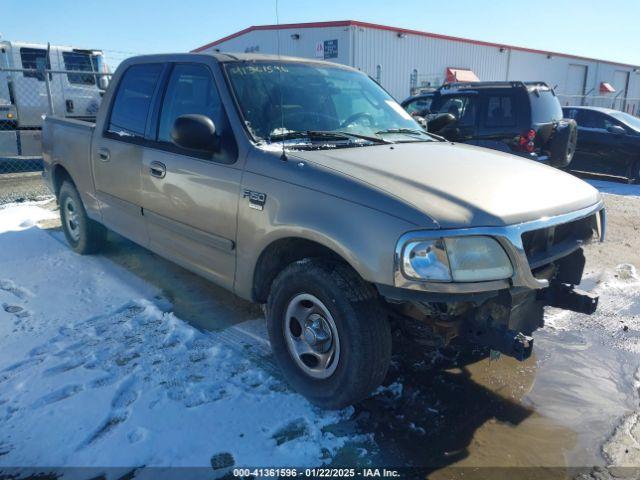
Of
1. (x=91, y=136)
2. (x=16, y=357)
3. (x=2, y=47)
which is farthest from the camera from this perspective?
(x=2, y=47)

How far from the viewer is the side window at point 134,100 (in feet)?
13.6

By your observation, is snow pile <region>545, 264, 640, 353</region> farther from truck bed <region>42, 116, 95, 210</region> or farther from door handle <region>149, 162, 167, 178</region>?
truck bed <region>42, 116, 95, 210</region>

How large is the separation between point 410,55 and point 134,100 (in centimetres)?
2192

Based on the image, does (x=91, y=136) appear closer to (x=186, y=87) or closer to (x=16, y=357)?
(x=186, y=87)

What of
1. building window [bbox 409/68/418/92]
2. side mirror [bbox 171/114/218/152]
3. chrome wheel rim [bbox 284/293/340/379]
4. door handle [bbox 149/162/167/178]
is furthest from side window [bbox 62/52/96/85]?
building window [bbox 409/68/418/92]

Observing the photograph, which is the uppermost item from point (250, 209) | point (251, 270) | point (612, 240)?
point (250, 209)

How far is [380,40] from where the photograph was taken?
22.4 meters

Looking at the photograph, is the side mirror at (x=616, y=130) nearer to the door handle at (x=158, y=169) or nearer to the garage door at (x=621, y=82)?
the door handle at (x=158, y=169)

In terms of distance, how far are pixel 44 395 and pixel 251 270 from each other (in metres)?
1.40

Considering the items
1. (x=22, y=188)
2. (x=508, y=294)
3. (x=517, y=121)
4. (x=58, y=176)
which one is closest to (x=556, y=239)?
(x=508, y=294)

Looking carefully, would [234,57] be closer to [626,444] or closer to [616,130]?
[626,444]

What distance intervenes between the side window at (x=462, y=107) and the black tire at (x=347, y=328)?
7215mm

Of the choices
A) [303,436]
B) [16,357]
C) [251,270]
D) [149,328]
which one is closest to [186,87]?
[251,270]

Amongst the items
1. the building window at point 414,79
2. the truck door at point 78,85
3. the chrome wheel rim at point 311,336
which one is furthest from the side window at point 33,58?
the building window at point 414,79
